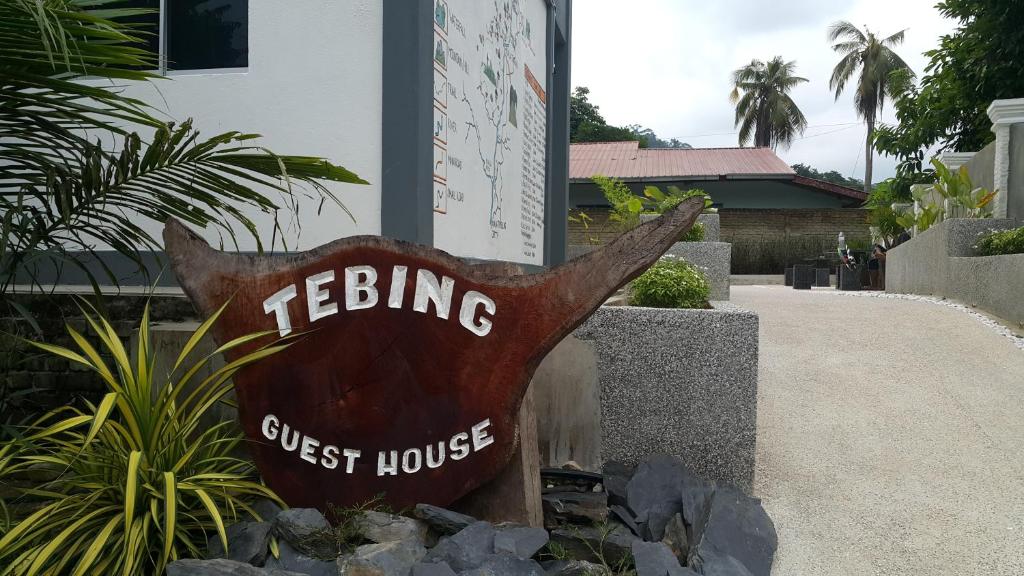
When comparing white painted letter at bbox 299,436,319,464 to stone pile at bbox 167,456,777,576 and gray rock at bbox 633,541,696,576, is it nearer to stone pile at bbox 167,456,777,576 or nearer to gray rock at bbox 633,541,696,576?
stone pile at bbox 167,456,777,576

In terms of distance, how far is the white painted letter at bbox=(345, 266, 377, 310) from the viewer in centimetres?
256

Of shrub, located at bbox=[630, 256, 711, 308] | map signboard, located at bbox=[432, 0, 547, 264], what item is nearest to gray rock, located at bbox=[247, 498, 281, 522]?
map signboard, located at bbox=[432, 0, 547, 264]

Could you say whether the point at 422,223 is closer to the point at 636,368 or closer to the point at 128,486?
the point at 636,368

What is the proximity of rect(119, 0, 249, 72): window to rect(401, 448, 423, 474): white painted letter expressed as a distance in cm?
280

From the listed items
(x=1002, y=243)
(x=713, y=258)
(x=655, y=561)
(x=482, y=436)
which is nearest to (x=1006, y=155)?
(x=1002, y=243)

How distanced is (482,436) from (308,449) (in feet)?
2.00

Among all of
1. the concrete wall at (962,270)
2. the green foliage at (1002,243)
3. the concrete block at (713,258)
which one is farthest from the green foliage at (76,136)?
the green foliage at (1002,243)

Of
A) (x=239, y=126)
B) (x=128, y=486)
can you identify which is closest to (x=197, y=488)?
(x=128, y=486)

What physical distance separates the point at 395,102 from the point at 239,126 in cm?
102

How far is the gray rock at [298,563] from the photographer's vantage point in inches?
89.7

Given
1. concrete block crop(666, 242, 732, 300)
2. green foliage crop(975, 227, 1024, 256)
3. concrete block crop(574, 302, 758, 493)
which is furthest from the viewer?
green foliage crop(975, 227, 1024, 256)

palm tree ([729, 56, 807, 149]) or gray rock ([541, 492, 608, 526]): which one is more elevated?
palm tree ([729, 56, 807, 149])

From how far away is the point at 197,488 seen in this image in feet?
7.57

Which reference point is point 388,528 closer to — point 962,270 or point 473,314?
point 473,314
